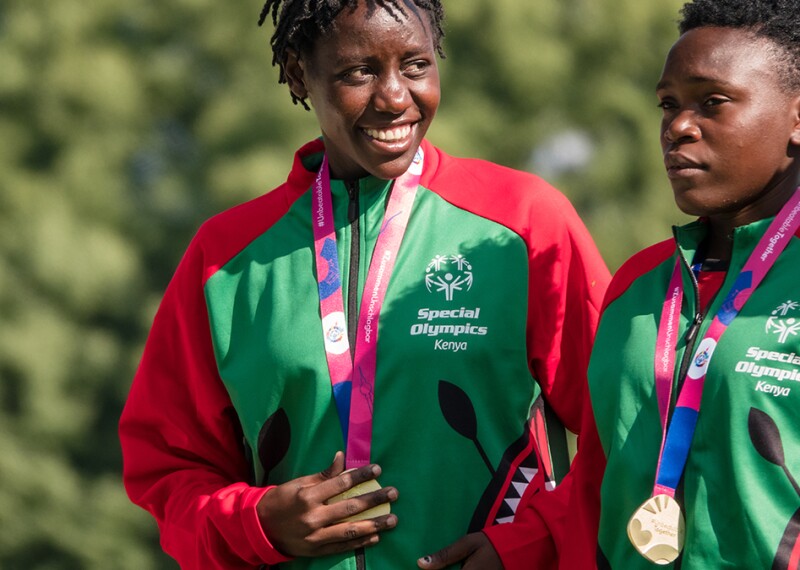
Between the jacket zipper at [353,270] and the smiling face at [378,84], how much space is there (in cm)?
10

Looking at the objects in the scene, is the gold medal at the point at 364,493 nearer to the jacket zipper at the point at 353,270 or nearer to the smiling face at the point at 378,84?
the jacket zipper at the point at 353,270

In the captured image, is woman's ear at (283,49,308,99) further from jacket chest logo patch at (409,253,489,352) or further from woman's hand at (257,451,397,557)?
woman's hand at (257,451,397,557)

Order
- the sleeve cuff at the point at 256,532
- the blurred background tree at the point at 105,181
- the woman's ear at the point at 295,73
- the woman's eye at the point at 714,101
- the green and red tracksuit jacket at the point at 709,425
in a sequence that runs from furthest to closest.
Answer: the blurred background tree at the point at 105,181 → the woman's ear at the point at 295,73 → the sleeve cuff at the point at 256,532 → the woman's eye at the point at 714,101 → the green and red tracksuit jacket at the point at 709,425

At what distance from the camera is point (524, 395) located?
3.15 meters

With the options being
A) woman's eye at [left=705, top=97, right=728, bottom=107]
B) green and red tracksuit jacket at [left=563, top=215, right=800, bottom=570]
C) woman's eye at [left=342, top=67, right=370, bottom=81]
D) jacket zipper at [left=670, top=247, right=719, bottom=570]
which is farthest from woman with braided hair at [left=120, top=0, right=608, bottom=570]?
woman's eye at [left=705, top=97, right=728, bottom=107]

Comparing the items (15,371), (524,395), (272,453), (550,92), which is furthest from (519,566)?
(15,371)

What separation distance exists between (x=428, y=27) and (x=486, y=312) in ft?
2.23

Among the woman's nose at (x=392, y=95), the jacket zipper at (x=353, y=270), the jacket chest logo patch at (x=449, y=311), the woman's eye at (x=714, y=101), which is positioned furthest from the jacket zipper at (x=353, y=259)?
the woman's eye at (x=714, y=101)

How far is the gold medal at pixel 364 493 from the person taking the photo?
3.08m

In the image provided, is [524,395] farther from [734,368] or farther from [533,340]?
[734,368]

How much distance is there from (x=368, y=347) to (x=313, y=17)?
78 centimetres

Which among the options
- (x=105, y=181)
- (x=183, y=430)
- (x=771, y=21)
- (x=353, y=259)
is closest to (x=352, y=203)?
(x=353, y=259)

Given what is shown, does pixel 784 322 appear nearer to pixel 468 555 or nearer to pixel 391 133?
pixel 468 555

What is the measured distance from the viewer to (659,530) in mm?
2652
